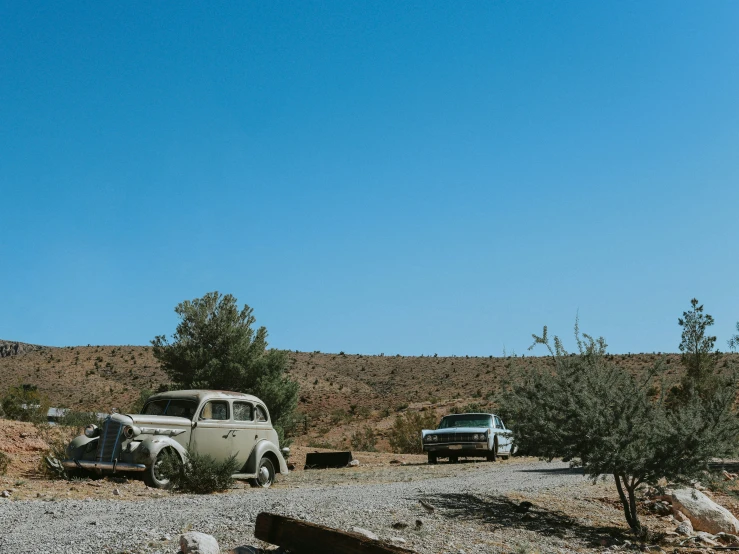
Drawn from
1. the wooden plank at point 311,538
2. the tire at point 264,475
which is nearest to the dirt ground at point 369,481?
the tire at point 264,475

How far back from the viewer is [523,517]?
12.0 m

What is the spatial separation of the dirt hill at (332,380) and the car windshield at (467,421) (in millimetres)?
18026

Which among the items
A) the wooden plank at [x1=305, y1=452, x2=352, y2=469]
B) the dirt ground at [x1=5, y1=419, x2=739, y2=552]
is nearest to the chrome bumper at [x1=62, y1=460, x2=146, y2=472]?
the dirt ground at [x1=5, y1=419, x2=739, y2=552]

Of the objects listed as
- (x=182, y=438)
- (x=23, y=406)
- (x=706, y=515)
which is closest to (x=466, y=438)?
(x=706, y=515)

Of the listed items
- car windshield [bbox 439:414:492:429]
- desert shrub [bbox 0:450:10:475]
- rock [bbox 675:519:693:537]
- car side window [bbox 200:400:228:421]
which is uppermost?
car windshield [bbox 439:414:492:429]

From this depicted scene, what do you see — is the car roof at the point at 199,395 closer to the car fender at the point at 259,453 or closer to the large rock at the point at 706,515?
the car fender at the point at 259,453

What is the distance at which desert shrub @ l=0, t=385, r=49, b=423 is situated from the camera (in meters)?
31.7

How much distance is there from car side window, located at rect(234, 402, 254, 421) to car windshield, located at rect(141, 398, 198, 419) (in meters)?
0.97

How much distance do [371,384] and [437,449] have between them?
44154 millimetres

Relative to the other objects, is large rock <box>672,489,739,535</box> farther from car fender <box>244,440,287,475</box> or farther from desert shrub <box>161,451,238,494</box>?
desert shrub <box>161,451,238,494</box>

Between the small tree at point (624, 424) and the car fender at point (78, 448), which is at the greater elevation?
the small tree at point (624, 424)

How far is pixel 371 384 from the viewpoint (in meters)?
71.1

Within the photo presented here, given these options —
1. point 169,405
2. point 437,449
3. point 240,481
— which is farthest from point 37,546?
point 437,449

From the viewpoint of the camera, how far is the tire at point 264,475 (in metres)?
16.1
